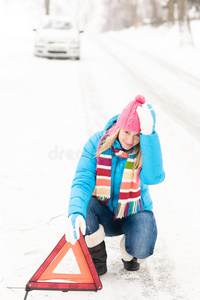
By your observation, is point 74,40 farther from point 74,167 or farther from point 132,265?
point 132,265

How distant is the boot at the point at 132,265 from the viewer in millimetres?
2691

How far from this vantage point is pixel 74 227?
7.63 feet

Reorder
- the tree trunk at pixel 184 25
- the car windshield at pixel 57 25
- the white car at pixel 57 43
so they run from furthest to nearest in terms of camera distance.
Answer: the tree trunk at pixel 184 25 → the car windshield at pixel 57 25 → the white car at pixel 57 43

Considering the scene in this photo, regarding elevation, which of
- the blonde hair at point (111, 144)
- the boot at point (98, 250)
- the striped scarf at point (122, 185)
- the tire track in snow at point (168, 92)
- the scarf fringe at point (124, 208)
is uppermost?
the blonde hair at point (111, 144)

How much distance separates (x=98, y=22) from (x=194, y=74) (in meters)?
82.1

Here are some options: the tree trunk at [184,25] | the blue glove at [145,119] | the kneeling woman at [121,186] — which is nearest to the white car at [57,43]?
the tree trunk at [184,25]

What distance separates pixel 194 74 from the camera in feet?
39.0

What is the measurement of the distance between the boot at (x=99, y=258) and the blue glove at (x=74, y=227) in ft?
1.24

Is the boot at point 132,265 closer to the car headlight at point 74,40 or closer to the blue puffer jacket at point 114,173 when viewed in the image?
the blue puffer jacket at point 114,173

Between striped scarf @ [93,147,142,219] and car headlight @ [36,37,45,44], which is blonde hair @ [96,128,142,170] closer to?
striped scarf @ [93,147,142,219]

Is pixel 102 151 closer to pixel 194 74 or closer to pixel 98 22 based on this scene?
pixel 194 74

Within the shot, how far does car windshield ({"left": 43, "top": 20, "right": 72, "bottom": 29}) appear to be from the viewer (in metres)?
15.0

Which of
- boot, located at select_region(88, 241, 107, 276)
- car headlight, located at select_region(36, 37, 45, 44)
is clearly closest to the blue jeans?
boot, located at select_region(88, 241, 107, 276)

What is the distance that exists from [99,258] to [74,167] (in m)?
2.03
